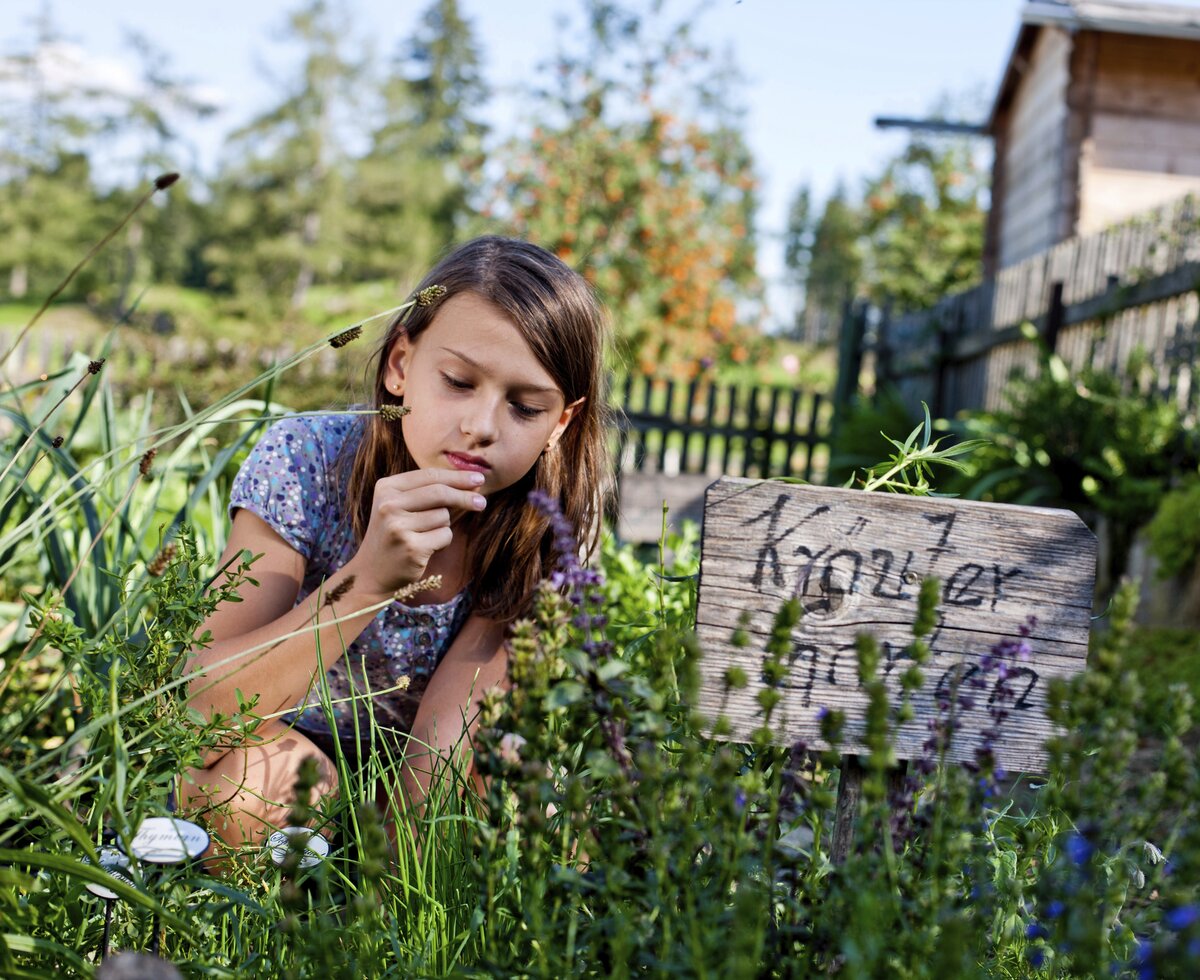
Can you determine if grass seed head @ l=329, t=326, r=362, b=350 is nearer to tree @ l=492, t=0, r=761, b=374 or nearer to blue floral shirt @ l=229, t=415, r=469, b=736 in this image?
blue floral shirt @ l=229, t=415, r=469, b=736

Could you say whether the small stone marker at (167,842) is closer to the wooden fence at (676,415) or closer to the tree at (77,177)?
the wooden fence at (676,415)

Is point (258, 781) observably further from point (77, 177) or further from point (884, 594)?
point (77, 177)

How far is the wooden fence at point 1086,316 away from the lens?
5.80 m

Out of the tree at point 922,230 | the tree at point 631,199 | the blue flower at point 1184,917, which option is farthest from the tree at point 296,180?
the blue flower at point 1184,917

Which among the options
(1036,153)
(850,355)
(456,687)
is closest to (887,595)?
(456,687)

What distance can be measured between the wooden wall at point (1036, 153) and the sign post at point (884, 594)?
35.2 feet

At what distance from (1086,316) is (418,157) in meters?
40.2

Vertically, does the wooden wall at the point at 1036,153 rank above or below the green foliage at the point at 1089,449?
above

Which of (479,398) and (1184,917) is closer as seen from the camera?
(1184,917)

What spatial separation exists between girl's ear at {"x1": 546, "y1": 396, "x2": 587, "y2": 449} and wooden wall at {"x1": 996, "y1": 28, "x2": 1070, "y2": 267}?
10.2 meters

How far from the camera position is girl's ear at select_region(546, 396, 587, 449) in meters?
2.19

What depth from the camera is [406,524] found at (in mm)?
1694

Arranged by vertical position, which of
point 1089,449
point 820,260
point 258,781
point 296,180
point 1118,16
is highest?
point 820,260

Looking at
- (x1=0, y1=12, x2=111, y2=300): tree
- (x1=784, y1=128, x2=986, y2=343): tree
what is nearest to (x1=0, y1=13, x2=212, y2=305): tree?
(x1=0, y1=12, x2=111, y2=300): tree
